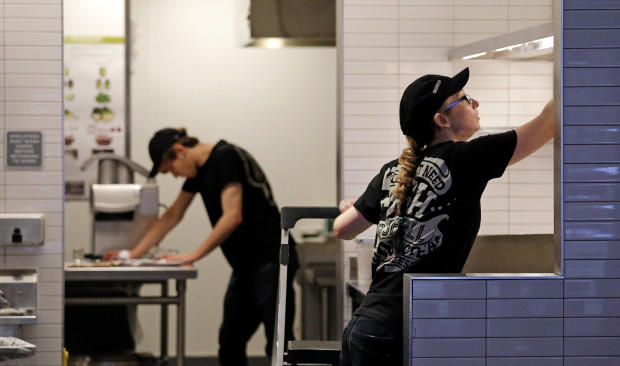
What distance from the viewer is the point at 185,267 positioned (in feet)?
14.4

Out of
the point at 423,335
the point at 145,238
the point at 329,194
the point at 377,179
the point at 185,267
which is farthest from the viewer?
the point at 329,194

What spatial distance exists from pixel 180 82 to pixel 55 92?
2633 mm

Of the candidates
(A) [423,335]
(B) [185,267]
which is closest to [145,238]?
(B) [185,267]

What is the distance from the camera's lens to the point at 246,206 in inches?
183

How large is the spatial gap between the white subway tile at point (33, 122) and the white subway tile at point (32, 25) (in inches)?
12.8

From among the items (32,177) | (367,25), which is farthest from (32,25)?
(367,25)

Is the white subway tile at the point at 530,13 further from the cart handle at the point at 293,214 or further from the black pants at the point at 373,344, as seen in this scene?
the black pants at the point at 373,344

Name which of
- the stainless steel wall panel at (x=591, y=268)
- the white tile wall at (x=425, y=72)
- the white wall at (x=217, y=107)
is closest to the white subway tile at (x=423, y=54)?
the white tile wall at (x=425, y=72)

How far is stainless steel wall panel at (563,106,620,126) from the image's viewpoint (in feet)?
6.70

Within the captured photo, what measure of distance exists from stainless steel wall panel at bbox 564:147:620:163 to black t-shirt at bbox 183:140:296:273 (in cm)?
256

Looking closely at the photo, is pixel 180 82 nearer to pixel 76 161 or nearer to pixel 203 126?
pixel 203 126

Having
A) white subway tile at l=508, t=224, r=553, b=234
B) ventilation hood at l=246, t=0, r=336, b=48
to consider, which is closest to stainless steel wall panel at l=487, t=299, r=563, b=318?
white subway tile at l=508, t=224, r=553, b=234

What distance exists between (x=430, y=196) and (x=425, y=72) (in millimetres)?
1646

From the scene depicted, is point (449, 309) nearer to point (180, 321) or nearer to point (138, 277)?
point (138, 277)
